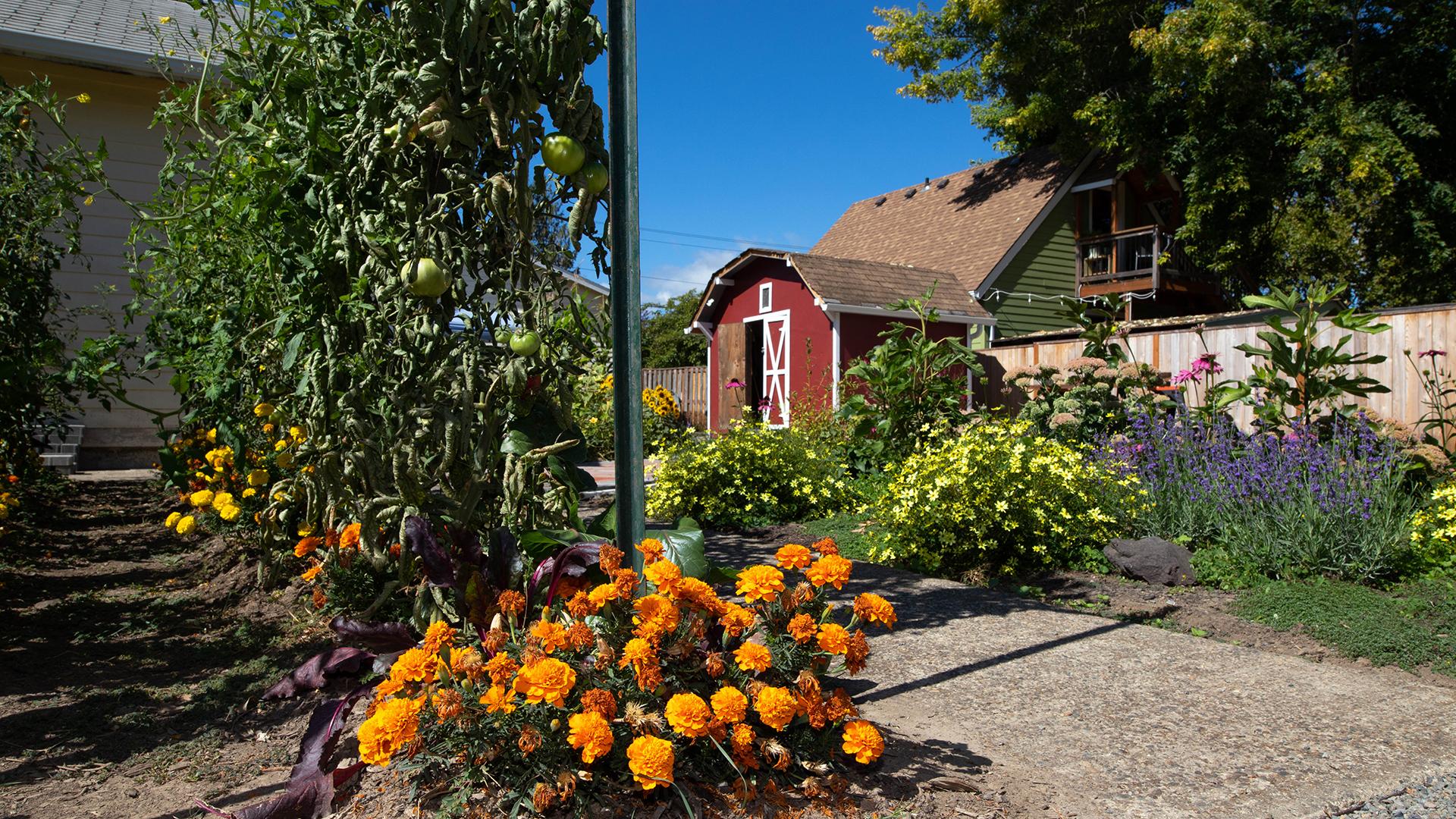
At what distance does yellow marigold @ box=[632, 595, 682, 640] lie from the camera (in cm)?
197

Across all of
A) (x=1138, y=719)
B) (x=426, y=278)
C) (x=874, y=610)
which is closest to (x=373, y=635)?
(x=426, y=278)

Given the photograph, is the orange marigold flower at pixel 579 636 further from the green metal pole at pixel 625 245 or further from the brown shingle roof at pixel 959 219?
the brown shingle roof at pixel 959 219

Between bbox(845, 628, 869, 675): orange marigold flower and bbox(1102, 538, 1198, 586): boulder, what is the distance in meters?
3.20

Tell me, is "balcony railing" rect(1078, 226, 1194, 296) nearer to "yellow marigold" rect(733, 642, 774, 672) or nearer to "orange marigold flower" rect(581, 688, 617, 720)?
"yellow marigold" rect(733, 642, 774, 672)

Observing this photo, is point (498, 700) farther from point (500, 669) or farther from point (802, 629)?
point (802, 629)

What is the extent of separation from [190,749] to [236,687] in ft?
1.45

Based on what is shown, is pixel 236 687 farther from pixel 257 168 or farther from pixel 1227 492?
pixel 1227 492

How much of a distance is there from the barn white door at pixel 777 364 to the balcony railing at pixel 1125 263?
7.32 m

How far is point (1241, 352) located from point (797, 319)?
644 centimetres

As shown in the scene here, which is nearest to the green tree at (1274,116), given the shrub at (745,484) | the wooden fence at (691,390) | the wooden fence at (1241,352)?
the wooden fence at (1241,352)

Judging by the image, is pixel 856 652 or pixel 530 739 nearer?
pixel 530 739

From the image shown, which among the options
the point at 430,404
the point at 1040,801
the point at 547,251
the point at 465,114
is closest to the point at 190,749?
the point at 430,404

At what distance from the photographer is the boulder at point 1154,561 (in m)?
4.64

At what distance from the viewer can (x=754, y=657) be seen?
196 centimetres
